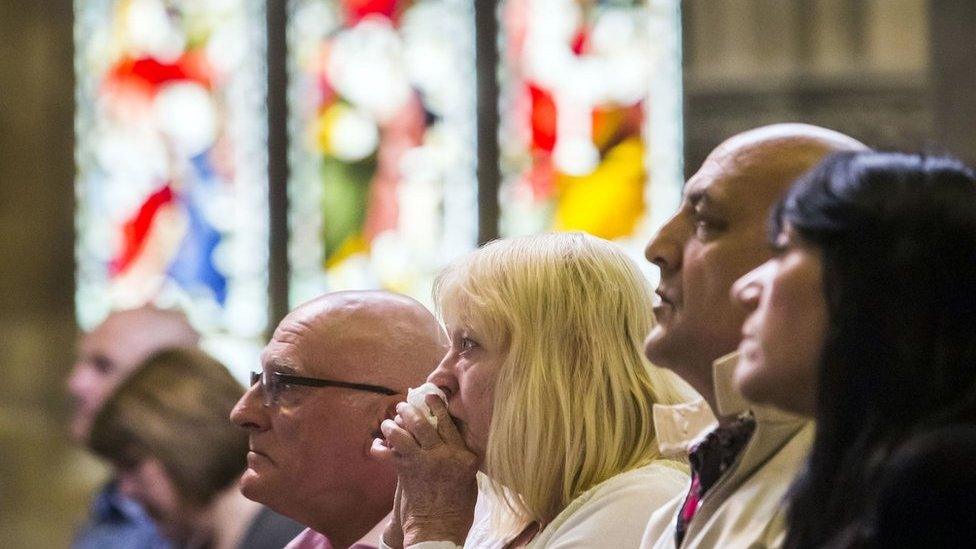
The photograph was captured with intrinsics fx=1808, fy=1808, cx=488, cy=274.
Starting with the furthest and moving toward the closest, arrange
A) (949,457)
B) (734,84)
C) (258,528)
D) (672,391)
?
1. (734,84)
2. (258,528)
3. (672,391)
4. (949,457)

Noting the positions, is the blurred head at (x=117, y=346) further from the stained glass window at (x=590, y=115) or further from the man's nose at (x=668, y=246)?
the man's nose at (x=668, y=246)

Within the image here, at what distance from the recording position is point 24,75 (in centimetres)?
921

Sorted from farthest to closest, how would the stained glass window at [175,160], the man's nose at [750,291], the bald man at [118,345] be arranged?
the stained glass window at [175,160], the bald man at [118,345], the man's nose at [750,291]

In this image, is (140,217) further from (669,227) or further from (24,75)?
(669,227)

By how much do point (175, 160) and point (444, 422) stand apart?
642 centimetres

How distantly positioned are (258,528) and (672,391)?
6.64ft

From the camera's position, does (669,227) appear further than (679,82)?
No

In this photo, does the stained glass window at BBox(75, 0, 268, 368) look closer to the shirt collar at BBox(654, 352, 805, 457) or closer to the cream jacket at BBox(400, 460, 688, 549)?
the cream jacket at BBox(400, 460, 688, 549)

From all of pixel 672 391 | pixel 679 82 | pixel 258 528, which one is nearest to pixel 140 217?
pixel 679 82

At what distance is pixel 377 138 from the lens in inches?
365

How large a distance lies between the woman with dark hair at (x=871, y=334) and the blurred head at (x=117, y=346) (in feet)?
15.4

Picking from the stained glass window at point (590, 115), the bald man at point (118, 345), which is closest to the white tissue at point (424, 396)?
the bald man at point (118, 345)

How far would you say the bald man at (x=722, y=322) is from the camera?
2.44 m

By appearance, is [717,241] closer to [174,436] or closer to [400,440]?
[400,440]
